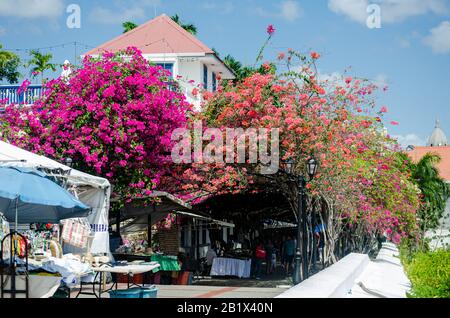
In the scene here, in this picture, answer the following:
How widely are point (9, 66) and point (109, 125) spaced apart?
23.7m

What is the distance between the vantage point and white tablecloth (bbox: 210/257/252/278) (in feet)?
79.5

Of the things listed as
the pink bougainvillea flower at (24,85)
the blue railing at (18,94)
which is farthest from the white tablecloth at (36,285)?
the blue railing at (18,94)

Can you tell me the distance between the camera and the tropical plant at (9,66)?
39.9 metres

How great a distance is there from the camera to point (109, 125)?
63.8ft

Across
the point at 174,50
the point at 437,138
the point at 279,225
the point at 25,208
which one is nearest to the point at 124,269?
the point at 25,208

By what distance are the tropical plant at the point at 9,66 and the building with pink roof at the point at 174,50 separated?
7.42 meters

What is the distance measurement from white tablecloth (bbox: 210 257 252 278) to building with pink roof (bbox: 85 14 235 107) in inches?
412

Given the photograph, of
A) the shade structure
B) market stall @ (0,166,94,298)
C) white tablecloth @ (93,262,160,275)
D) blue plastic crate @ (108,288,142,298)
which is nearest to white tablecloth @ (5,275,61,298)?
market stall @ (0,166,94,298)

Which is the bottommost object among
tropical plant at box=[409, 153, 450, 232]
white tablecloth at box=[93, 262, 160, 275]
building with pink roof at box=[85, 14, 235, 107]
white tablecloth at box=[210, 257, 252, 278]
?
white tablecloth at box=[210, 257, 252, 278]

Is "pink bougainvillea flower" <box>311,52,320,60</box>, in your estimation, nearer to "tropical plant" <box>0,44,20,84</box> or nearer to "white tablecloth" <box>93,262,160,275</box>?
"white tablecloth" <box>93,262,160,275</box>
